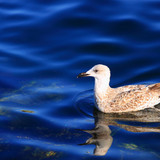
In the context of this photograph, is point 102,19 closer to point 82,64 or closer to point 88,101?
point 82,64

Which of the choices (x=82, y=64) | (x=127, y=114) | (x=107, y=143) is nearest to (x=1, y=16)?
(x=82, y=64)

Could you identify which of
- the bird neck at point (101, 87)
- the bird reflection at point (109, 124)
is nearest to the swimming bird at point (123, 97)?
the bird neck at point (101, 87)

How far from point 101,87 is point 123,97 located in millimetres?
620

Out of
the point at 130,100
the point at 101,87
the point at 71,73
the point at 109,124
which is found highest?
the point at 71,73

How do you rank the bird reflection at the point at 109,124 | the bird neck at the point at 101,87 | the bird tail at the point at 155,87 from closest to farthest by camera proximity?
the bird reflection at the point at 109,124 → the bird neck at the point at 101,87 → the bird tail at the point at 155,87

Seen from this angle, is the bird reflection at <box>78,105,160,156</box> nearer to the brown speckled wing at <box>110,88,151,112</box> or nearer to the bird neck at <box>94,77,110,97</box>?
the brown speckled wing at <box>110,88,151,112</box>

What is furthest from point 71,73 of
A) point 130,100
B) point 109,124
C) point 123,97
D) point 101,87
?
point 109,124

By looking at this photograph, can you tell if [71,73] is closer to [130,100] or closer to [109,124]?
[130,100]

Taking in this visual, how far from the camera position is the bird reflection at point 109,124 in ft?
26.2

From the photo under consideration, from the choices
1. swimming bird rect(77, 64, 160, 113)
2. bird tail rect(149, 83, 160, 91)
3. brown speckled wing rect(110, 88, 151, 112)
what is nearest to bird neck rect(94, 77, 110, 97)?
swimming bird rect(77, 64, 160, 113)

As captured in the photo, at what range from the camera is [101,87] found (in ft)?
30.9

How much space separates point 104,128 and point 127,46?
483 centimetres

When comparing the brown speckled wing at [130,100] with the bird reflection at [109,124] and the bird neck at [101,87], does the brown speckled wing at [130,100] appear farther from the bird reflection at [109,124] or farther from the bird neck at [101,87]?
the bird neck at [101,87]

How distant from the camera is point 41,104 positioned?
9.80 meters
